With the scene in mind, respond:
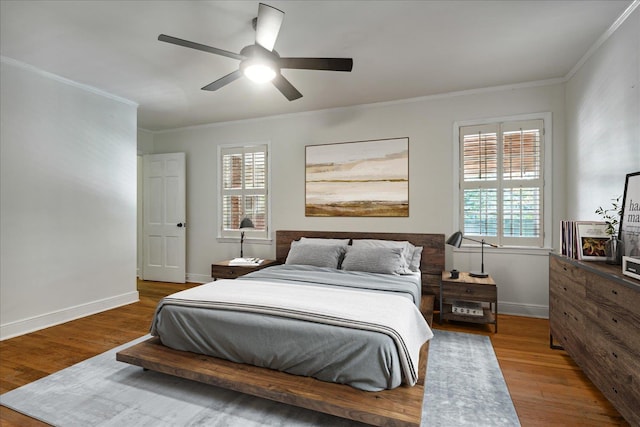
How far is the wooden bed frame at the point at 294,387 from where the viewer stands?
1.69 m

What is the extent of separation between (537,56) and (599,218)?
1.57m

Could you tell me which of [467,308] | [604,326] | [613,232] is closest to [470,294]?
[467,308]

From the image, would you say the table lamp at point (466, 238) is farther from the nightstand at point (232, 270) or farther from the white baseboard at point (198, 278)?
the white baseboard at point (198, 278)

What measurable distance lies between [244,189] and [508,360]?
3.99 m

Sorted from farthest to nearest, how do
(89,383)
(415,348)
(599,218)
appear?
(599,218) < (89,383) < (415,348)

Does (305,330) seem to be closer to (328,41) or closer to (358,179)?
(328,41)

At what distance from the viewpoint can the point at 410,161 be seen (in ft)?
13.7

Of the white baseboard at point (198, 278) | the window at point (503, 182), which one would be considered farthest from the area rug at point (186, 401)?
the white baseboard at point (198, 278)

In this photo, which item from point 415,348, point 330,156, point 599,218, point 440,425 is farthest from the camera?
point 330,156

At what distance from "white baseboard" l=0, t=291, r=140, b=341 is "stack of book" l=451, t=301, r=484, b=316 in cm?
404

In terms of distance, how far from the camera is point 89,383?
2.29 metres

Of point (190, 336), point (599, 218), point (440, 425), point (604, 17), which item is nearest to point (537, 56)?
point (604, 17)

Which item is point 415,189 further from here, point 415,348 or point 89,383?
point 89,383

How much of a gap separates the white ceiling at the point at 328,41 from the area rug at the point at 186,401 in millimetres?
2657
